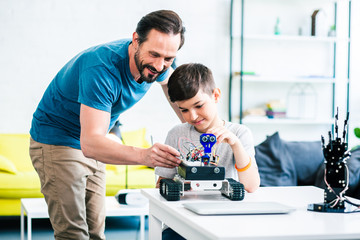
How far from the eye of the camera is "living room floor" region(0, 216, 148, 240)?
315 cm

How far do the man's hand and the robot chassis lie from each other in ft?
0.18

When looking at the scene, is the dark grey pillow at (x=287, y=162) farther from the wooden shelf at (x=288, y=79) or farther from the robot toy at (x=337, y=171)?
the robot toy at (x=337, y=171)

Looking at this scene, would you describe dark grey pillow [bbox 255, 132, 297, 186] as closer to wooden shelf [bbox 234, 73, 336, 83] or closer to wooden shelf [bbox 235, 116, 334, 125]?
wooden shelf [bbox 235, 116, 334, 125]

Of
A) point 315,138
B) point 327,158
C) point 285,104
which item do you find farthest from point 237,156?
point 315,138

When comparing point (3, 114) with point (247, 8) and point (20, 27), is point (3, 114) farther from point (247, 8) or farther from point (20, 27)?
point (247, 8)

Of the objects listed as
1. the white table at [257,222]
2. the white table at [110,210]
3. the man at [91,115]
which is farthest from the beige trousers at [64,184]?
the white table at [110,210]

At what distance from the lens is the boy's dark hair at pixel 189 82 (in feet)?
5.54

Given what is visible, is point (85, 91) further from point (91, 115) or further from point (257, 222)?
point (257, 222)

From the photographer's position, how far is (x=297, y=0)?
15.4 feet

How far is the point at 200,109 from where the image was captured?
1721 mm

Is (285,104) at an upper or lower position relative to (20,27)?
lower

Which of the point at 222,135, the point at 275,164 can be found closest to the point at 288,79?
the point at 275,164

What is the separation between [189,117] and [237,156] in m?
0.25

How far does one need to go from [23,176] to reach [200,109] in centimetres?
213
